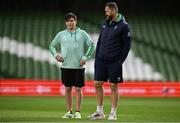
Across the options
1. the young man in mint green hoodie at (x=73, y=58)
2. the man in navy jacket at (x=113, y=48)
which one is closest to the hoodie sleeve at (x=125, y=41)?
the man in navy jacket at (x=113, y=48)

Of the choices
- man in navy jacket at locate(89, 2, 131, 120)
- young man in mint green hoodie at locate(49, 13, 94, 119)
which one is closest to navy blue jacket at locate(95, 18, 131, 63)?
man in navy jacket at locate(89, 2, 131, 120)

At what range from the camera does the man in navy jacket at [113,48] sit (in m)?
13.0

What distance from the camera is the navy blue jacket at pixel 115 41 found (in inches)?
511

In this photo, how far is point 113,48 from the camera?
13047mm

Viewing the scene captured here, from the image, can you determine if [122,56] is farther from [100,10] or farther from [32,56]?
[100,10]

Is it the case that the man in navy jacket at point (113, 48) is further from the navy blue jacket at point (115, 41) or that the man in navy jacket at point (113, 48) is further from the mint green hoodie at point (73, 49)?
the mint green hoodie at point (73, 49)

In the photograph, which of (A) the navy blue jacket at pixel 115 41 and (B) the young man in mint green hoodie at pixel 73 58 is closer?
(A) the navy blue jacket at pixel 115 41

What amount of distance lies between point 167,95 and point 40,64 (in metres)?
5.59

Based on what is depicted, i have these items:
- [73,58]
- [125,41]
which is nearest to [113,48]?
[125,41]

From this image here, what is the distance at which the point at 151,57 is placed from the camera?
2892 centimetres

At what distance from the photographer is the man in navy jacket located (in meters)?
→ 13.0

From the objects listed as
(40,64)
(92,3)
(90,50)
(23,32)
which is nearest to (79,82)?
(90,50)

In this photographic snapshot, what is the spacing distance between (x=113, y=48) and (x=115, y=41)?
135 mm

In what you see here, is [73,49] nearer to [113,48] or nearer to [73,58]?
[73,58]
